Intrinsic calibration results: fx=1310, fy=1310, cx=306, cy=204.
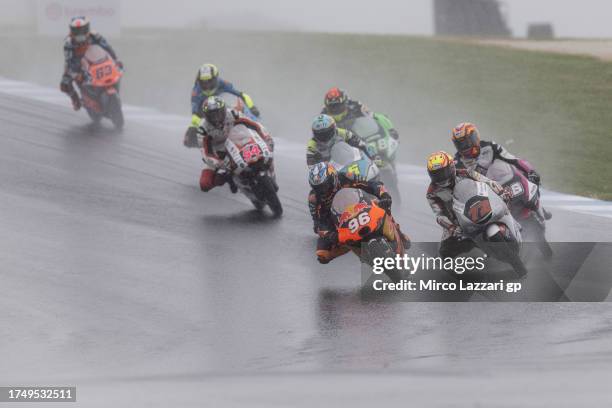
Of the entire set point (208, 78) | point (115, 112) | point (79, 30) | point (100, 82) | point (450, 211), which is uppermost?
point (79, 30)

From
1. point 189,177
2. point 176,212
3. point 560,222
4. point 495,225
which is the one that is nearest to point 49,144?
point 189,177

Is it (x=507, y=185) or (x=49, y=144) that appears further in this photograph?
(x=49, y=144)

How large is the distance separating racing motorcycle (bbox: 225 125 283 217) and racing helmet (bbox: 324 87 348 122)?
109 centimetres

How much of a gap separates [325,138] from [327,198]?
1.99 metres

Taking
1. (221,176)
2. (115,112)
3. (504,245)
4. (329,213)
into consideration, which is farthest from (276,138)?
(504,245)

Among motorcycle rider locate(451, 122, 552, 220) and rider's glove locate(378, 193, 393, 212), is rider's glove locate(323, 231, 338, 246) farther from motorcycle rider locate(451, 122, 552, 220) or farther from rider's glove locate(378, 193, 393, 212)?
motorcycle rider locate(451, 122, 552, 220)

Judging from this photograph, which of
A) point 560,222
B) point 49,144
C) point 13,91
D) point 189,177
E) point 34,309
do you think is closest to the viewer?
point 34,309

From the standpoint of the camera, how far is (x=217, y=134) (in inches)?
644

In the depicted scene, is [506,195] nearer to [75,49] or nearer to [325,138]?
[325,138]

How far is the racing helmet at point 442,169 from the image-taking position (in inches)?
516

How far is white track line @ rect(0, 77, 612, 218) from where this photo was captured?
58.4 feet

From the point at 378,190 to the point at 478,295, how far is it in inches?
64.9

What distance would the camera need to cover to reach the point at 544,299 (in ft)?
40.8

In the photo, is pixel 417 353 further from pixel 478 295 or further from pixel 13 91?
pixel 13 91
